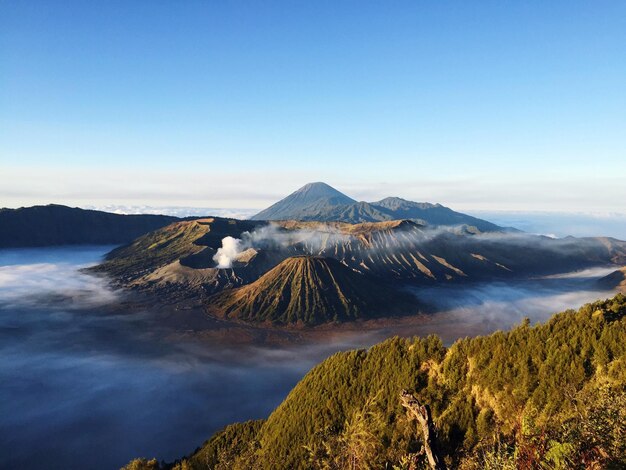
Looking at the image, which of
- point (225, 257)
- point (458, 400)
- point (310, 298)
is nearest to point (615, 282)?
point (310, 298)

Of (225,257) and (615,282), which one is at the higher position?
(225,257)

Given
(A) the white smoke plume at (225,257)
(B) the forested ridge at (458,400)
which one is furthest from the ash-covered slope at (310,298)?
(B) the forested ridge at (458,400)

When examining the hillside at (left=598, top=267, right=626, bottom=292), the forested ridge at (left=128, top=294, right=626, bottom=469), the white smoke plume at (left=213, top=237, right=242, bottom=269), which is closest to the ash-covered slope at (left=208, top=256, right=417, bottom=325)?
the white smoke plume at (left=213, top=237, right=242, bottom=269)

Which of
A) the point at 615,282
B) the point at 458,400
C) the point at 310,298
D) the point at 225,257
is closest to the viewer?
the point at 458,400

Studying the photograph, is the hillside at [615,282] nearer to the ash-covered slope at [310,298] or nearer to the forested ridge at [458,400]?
the ash-covered slope at [310,298]

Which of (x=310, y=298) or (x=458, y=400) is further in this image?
(x=310, y=298)

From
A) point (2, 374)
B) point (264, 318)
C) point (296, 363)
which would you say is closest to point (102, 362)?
point (2, 374)

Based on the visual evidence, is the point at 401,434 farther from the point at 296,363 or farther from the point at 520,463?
the point at 296,363

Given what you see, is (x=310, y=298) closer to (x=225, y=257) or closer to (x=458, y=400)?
(x=225, y=257)
